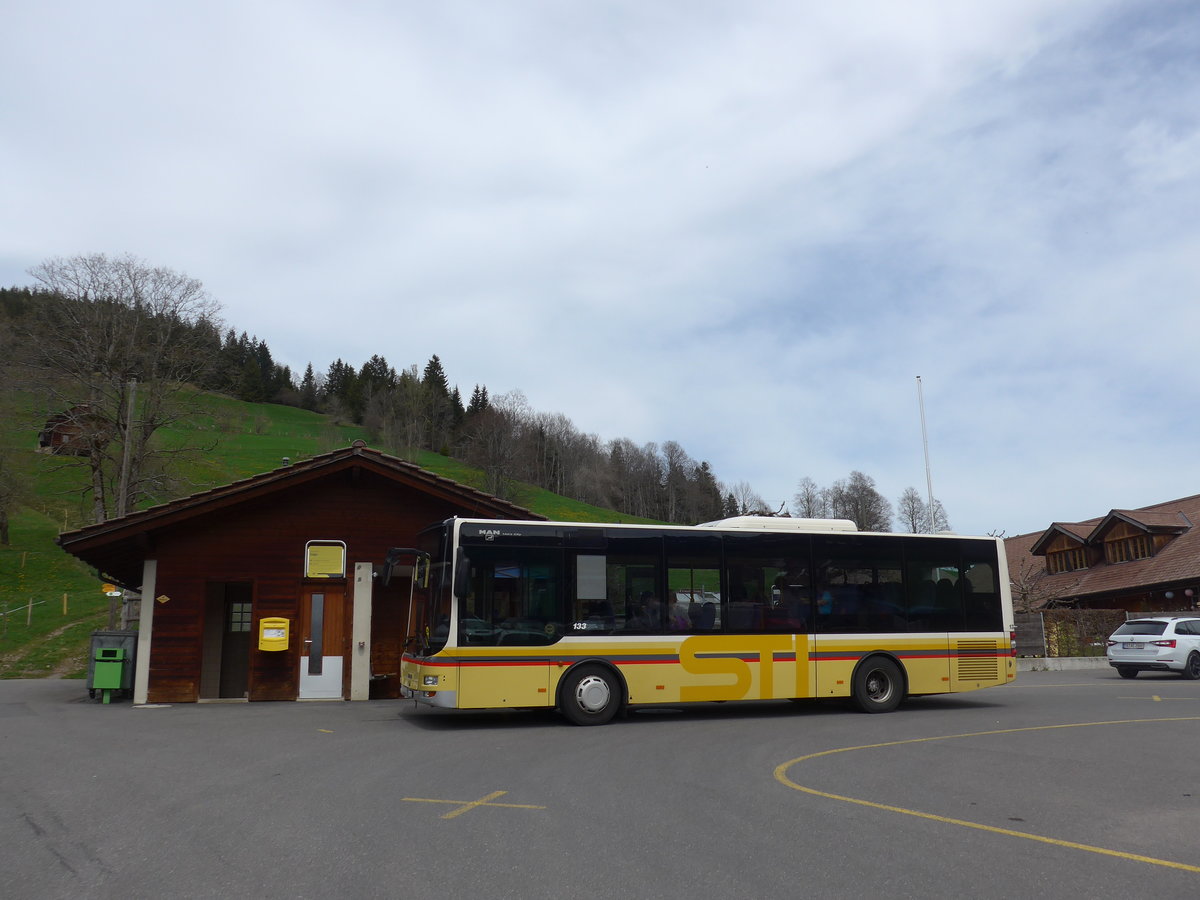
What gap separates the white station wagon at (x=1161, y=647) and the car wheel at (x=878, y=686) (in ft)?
40.8

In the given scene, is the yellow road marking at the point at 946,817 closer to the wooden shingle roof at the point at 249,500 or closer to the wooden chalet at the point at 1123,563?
the wooden shingle roof at the point at 249,500

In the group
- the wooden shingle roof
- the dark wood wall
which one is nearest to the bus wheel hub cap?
the wooden shingle roof

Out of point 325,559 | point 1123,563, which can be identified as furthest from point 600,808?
point 1123,563

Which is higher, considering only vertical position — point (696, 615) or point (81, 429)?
point (81, 429)

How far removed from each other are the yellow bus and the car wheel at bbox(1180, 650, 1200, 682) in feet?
36.4

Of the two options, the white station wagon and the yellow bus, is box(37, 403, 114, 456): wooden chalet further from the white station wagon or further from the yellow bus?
the white station wagon

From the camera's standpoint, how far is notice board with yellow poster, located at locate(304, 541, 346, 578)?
17.7 m

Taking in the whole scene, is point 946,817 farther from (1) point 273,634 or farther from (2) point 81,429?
(2) point 81,429

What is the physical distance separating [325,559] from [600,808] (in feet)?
38.4

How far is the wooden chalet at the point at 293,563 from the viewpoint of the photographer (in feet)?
55.6

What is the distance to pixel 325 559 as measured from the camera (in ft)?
58.3

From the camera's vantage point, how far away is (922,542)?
1579 centimetres

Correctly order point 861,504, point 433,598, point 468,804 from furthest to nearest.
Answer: point 861,504, point 433,598, point 468,804

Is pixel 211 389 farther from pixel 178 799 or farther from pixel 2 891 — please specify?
pixel 2 891
